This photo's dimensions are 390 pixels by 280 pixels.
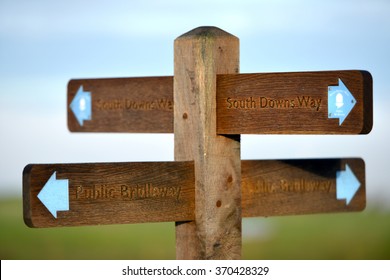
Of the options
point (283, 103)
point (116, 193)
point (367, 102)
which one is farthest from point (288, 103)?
point (116, 193)

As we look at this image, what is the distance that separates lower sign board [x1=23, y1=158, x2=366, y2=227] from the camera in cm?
381

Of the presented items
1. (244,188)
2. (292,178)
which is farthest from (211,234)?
(292,178)

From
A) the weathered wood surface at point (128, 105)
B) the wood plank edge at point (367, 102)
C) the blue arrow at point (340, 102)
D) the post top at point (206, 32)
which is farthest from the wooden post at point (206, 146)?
the wood plank edge at point (367, 102)

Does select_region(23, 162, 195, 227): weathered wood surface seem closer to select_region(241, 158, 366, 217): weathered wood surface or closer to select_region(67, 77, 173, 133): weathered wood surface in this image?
select_region(241, 158, 366, 217): weathered wood surface

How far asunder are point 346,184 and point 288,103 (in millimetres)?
1119

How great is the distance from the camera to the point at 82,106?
5.23 metres

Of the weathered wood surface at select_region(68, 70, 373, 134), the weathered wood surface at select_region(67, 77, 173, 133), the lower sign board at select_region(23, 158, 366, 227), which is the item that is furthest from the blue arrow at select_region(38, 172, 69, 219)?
the weathered wood surface at select_region(67, 77, 173, 133)

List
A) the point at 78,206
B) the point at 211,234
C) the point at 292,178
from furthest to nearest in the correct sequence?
the point at 292,178
the point at 211,234
the point at 78,206

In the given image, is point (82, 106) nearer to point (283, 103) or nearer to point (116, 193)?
point (116, 193)

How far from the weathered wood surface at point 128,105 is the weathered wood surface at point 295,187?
0.49m

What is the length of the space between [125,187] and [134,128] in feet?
2.86

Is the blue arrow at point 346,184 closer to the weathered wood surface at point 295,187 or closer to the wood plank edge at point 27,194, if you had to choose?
the weathered wood surface at point 295,187

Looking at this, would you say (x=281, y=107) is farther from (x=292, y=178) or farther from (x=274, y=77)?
(x=292, y=178)

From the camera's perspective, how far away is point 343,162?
16.4 feet
